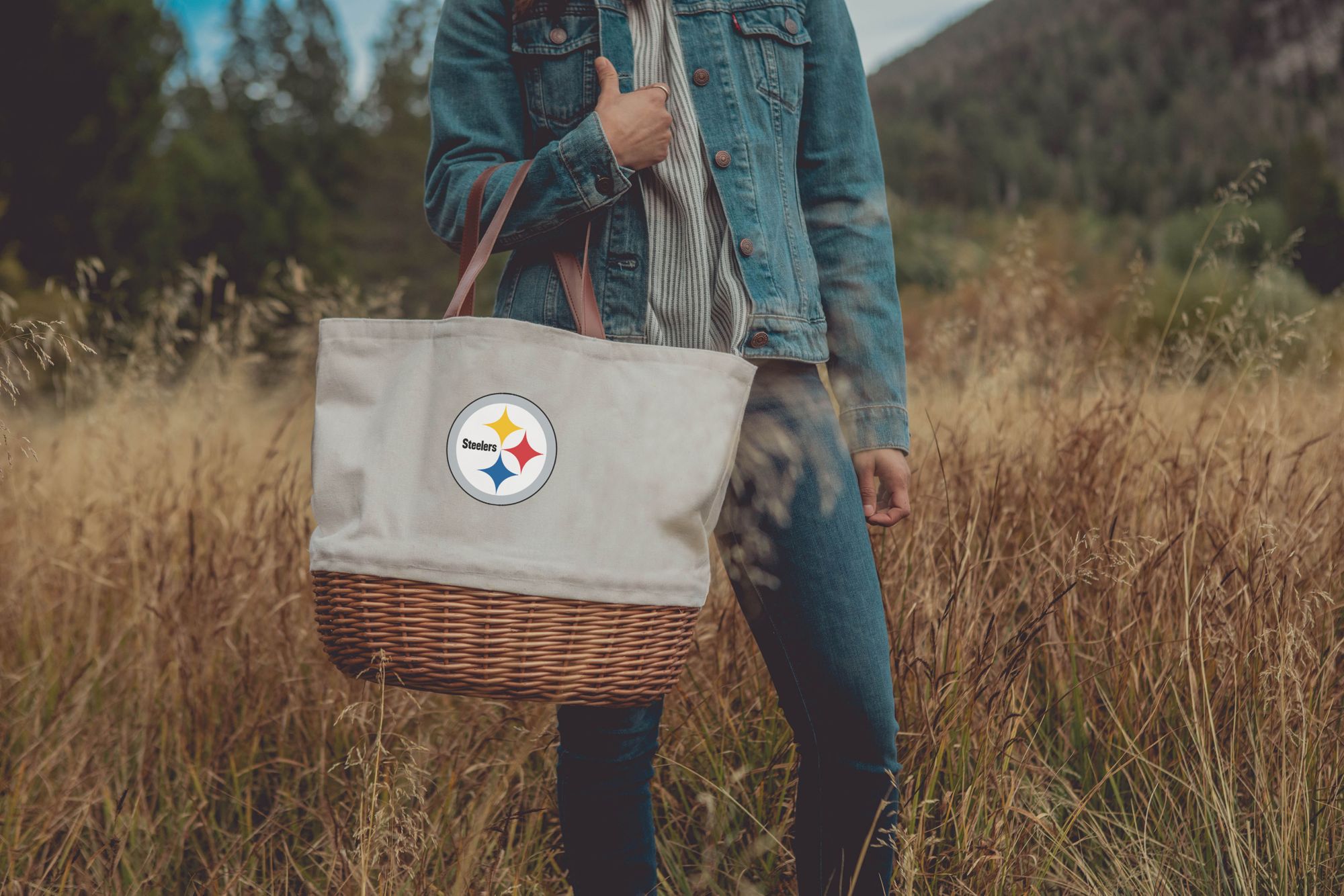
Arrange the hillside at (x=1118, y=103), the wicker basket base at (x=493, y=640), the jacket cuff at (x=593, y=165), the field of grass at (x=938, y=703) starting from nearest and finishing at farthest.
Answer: the wicker basket base at (x=493, y=640), the jacket cuff at (x=593, y=165), the field of grass at (x=938, y=703), the hillside at (x=1118, y=103)

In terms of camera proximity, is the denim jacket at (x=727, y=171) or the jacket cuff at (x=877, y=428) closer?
the denim jacket at (x=727, y=171)

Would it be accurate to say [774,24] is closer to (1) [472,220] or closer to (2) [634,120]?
(2) [634,120]

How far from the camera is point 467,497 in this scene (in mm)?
1083

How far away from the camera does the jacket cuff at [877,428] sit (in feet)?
4.47

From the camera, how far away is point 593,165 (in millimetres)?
1177

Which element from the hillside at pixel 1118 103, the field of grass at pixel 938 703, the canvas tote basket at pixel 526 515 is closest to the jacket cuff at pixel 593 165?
the canvas tote basket at pixel 526 515

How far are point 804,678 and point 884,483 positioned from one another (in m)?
0.31

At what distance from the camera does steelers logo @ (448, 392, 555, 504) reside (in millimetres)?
1077

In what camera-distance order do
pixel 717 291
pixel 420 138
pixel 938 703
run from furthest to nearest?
pixel 420 138 → pixel 938 703 → pixel 717 291

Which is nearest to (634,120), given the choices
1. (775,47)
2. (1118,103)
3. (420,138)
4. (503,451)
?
(775,47)

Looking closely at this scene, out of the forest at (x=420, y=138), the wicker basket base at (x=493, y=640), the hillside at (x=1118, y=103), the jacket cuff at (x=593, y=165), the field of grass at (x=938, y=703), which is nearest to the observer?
the wicker basket base at (x=493, y=640)

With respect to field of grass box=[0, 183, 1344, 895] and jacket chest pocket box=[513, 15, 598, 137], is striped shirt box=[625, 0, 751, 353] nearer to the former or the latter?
jacket chest pocket box=[513, 15, 598, 137]

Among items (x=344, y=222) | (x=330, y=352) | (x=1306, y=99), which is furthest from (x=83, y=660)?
(x=1306, y=99)

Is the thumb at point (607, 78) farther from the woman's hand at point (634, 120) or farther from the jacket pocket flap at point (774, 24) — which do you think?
the jacket pocket flap at point (774, 24)
